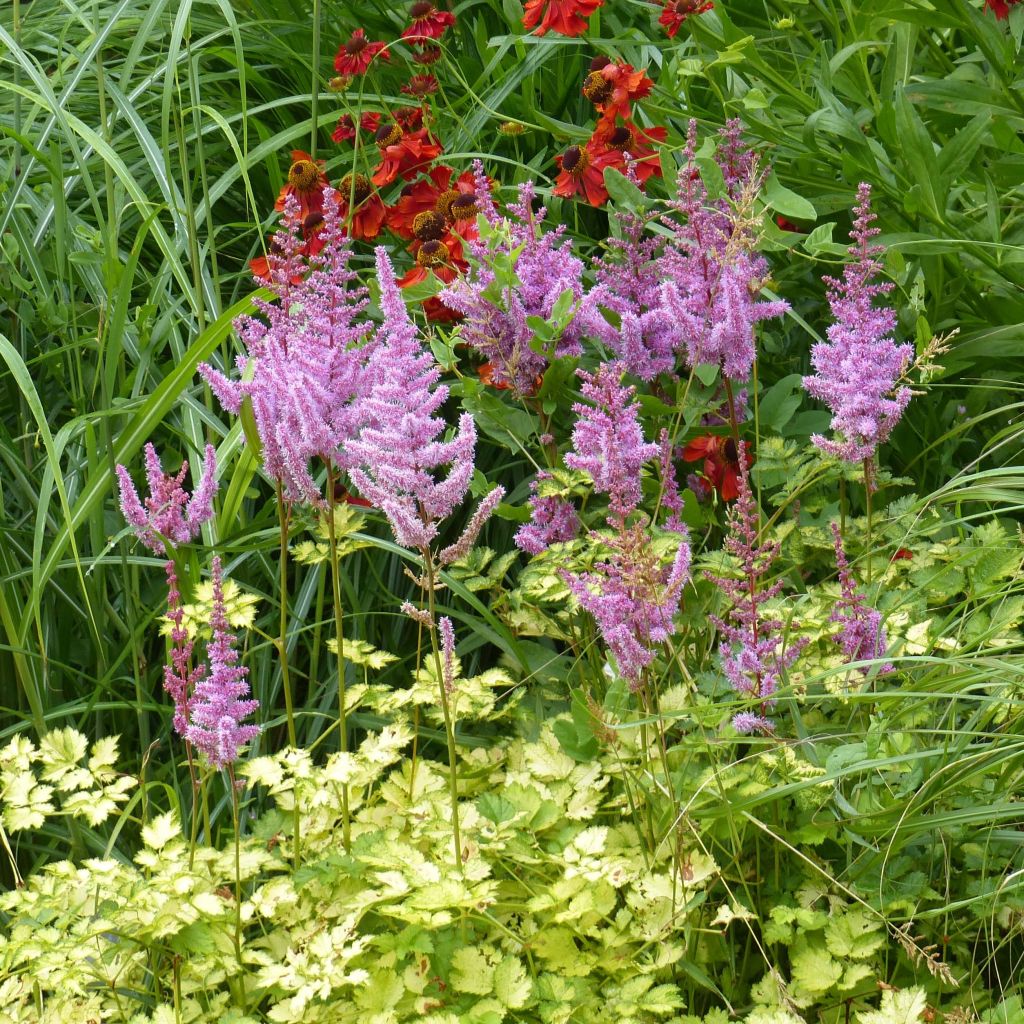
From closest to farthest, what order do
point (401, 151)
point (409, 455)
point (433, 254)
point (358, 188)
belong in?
point (409, 455), point (433, 254), point (401, 151), point (358, 188)

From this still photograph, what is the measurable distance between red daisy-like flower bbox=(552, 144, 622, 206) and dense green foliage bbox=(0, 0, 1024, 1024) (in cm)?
13

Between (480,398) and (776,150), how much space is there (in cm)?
89

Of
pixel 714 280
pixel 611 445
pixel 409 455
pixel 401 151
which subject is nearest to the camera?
Result: pixel 409 455

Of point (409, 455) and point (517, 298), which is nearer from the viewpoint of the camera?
point (409, 455)

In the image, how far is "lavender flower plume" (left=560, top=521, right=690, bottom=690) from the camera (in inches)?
56.8

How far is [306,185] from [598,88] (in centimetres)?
56

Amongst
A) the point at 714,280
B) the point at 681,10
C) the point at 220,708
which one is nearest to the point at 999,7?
the point at 681,10

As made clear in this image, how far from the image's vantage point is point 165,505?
62.5 inches

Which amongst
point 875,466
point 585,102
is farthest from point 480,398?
point 585,102

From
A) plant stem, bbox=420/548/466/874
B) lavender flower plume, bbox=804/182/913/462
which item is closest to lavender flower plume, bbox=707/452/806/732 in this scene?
lavender flower plume, bbox=804/182/913/462

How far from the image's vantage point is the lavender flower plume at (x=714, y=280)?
6.30ft

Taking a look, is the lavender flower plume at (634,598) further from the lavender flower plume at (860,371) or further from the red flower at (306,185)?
the red flower at (306,185)

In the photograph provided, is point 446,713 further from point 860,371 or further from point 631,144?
point 631,144

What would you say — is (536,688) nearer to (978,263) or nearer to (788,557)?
(788,557)
